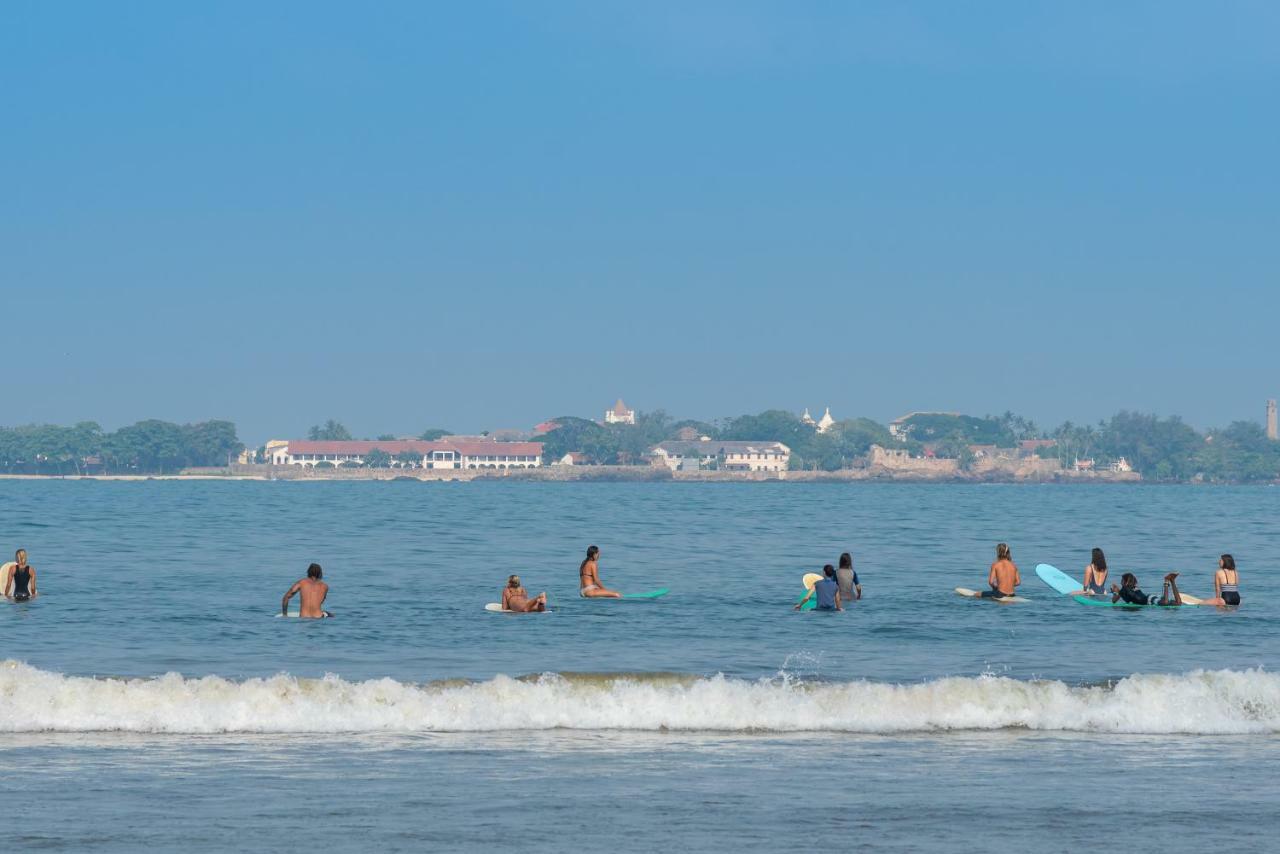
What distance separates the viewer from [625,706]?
750 inches

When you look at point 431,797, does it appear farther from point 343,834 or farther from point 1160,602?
point 1160,602

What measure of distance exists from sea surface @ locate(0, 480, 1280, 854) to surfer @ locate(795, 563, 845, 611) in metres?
0.40

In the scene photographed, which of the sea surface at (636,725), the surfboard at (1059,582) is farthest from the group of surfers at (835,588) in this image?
the surfboard at (1059,582)

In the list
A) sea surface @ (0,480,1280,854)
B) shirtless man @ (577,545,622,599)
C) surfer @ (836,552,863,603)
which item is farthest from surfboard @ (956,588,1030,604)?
shirtless man @ (577,545,622,599)

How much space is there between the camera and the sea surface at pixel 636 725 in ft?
43.7

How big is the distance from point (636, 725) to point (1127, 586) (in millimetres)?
18701

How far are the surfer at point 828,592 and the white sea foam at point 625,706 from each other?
42.9ft

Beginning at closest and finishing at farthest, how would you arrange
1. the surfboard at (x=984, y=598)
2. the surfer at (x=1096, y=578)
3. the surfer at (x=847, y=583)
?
the surfer at (x=847, y=583), the surfer at (x=1096, y=578), the surfboard at (x=984, y=598)

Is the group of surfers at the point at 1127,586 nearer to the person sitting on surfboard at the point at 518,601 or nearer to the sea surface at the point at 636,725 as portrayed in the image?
the sea surface at the point at 636,725

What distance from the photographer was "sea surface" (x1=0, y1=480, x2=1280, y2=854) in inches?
524

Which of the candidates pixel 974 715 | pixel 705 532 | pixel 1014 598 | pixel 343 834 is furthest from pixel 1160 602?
pixel 705 532

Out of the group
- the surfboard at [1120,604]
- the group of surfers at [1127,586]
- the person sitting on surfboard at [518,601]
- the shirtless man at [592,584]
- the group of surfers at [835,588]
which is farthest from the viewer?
the shirtless man at [592,584]

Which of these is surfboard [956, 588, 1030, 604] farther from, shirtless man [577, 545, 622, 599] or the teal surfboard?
shirtless man [577, 545, 622, 599]

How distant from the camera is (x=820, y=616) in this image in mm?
33031
